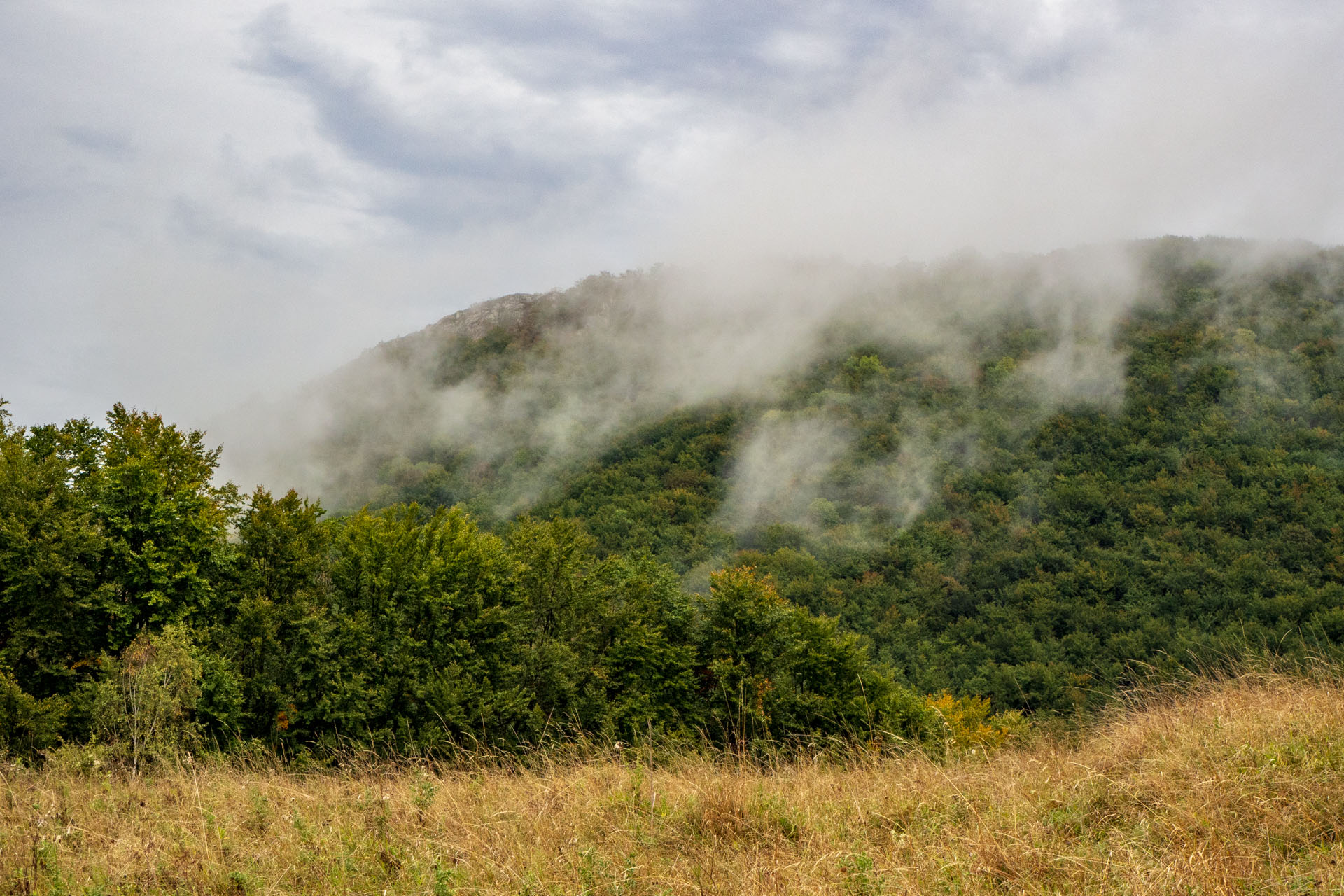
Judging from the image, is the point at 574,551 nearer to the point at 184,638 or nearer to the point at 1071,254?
the point at 184,638

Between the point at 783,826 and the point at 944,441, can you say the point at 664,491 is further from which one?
the point at 783,826

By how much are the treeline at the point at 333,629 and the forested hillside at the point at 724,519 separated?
128mm

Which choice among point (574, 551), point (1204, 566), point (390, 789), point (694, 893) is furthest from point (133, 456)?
point (1204, 566)

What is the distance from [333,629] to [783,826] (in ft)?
73.6

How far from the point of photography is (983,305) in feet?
568

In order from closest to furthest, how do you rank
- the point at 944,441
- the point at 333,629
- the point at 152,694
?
the point at 152,694, the point at 333,629, the point at 944,441

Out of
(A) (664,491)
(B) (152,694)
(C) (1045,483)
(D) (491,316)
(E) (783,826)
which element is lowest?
(C) (1045,483)

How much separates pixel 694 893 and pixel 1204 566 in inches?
3901

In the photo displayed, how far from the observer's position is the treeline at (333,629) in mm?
18656

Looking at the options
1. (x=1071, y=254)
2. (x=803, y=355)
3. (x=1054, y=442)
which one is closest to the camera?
(x=1054, y=442)

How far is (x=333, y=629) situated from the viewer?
2373cm

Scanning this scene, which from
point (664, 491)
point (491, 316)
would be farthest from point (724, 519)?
point (491, 316)

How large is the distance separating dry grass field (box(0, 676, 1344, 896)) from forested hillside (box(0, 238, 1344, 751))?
4.00 feet

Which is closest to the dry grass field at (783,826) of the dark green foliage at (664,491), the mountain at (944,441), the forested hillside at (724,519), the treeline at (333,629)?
the forested hillside at (724,519)
